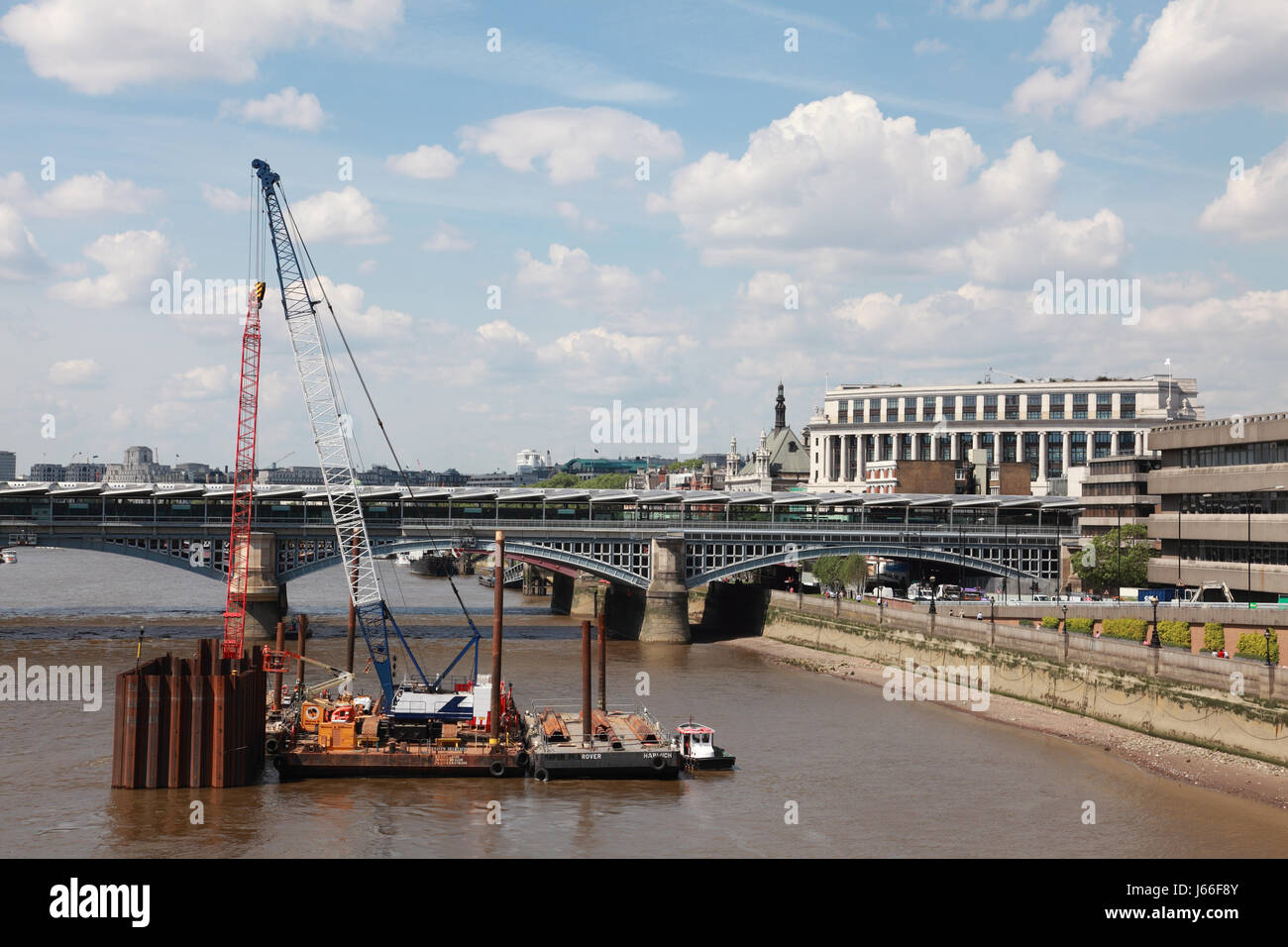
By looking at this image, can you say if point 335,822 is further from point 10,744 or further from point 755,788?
point 10,744

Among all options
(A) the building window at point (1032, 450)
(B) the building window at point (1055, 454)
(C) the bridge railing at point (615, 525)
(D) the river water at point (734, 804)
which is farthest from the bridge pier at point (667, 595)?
(B) the building window at point (1055, 454)

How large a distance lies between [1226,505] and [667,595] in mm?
40364

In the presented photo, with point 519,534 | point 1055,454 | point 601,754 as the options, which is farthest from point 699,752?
point 1055,454

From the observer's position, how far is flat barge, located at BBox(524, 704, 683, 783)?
51.3m

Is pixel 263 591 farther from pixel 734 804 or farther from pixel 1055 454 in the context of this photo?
pixel 1055 454

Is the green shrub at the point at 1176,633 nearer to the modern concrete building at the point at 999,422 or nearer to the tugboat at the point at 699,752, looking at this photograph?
the tugboat at the point at 699,752

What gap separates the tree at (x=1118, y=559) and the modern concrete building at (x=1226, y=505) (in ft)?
6.11

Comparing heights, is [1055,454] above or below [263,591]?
above

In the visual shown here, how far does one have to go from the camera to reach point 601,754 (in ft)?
169

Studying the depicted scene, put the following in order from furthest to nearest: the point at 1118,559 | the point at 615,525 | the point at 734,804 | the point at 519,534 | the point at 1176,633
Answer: the point at 615,525, the point at 519,534, the point at 1118,559, the point at 1176,633, the point at 734,804

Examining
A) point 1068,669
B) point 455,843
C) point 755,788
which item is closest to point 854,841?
point 755,788

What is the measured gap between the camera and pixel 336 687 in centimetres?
6762

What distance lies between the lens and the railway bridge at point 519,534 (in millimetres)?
99375

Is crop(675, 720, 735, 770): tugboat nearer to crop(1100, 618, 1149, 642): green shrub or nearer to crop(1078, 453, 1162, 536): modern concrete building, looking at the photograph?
crop(1100, 618, 1149, 642): green shrub
